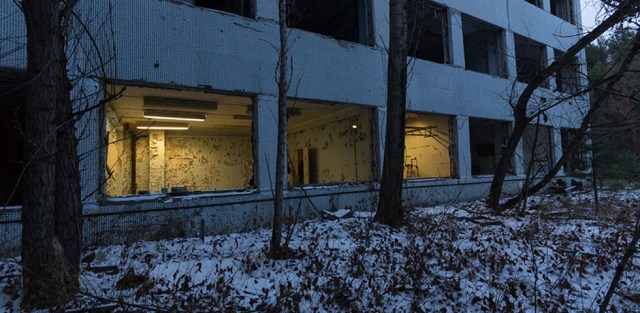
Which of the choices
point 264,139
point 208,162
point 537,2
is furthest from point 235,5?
point 537,2

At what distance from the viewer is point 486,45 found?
13.3 m

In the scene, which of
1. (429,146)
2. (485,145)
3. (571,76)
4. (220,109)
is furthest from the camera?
(485,145)

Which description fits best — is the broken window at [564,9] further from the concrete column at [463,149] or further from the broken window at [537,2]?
the concrete column at [463,149]

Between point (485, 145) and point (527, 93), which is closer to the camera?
point (527, 93)

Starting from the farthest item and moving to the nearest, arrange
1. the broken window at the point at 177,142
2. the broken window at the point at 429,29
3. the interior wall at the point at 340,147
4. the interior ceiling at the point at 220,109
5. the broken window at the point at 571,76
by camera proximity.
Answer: the broken window at the point at 429,29 → the interior wall at the point at 340,147 → the broken window at the point at 177,142 → the interior ceiling at the point at 220,109 → the broken window at the point at 571,76

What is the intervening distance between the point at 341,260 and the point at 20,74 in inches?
210

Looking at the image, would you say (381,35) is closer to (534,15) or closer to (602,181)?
(534,15)

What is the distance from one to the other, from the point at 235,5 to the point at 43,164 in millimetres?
6083

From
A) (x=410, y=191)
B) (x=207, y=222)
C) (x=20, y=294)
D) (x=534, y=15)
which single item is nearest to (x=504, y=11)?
(x=534, y=15)

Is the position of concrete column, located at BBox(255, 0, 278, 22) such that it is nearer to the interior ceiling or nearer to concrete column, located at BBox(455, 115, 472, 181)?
the interior ceiling

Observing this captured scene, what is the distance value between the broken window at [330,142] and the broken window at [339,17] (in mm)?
2114

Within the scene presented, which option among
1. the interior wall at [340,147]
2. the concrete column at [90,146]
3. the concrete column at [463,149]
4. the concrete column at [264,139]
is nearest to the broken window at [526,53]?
the concrete column at [463,149]

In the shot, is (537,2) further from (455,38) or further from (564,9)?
(455,38)

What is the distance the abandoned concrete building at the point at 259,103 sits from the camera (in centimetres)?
570
